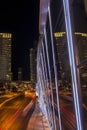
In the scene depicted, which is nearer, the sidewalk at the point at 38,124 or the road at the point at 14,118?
the sidewalk at the point at 38,124

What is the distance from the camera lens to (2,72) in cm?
10575

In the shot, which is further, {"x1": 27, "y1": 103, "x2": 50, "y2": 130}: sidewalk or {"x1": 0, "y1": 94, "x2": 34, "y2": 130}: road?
{"x1": 0, "y1": 94, "x2": 34, "y2": 130}: road

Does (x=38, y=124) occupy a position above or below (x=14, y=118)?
above

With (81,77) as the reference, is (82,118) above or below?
below

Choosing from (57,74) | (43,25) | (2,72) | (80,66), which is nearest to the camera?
(80,66)

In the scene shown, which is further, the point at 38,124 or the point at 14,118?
the point at 14,118

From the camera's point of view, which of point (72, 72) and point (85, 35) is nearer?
point (85, 35)

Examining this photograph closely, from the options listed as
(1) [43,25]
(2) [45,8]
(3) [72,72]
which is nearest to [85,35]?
(3) [72,72]

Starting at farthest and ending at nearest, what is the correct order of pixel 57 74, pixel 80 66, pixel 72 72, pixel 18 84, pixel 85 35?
pixel 18 84 → pixel 57 74 → pixel 72 72 → pixel 80 66 → pixel 85 35

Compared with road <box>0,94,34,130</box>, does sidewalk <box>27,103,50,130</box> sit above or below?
above

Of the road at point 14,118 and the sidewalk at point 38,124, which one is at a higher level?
the sidewalk at point 38,124

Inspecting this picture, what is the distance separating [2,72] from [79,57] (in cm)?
10531

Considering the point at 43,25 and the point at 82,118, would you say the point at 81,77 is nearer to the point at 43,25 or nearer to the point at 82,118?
the point at 82,118

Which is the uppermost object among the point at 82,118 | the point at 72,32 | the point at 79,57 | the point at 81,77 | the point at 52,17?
the point at 52,17
